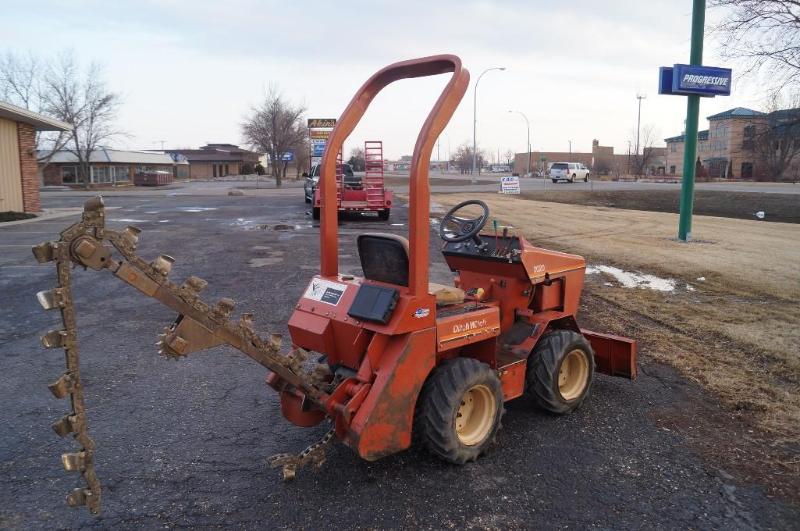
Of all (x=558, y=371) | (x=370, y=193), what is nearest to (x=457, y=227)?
(x=558, y=371)

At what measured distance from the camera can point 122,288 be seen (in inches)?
375

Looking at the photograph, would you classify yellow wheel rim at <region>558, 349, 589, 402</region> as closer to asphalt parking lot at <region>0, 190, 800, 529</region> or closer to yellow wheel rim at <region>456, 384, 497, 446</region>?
asphalt parking lot at <region>0, 190, 800, 529</region>

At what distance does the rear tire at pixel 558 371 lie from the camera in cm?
465

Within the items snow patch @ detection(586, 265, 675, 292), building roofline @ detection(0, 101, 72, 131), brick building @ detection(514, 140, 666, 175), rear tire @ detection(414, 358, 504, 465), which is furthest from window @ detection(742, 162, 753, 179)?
rear tire @ detection(414, 358, 504, 465)

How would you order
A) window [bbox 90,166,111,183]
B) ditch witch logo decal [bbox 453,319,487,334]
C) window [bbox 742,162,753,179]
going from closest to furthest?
ditch witch logo decal [bbox 453,319,487,334]
window [bbox 90,166,111,183]
window [bbox 742,162,753,179]

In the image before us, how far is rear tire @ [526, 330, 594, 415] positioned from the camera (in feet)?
15.3

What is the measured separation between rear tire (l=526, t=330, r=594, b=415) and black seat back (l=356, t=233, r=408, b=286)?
144 cm

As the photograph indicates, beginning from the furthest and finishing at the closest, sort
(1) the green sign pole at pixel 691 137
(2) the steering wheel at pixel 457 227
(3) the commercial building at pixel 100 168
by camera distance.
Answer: (3) the commercial building at pixel 100 168 < (1) the green sign pole at pixel 691 137 < (2) the steering wheel at pixel 457 227

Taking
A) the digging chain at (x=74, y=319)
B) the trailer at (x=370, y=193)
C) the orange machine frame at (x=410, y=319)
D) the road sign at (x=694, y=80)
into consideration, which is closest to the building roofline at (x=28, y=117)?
the trailer at (x=370, y=193)

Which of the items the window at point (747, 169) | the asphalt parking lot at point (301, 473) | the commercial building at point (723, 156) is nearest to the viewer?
the asphalt parking lot at point (301, 473)

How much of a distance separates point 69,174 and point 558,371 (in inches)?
2646

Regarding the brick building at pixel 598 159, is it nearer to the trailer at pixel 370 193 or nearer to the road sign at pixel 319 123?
the road sign at pixel 319 123

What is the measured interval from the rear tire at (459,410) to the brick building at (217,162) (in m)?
96.7

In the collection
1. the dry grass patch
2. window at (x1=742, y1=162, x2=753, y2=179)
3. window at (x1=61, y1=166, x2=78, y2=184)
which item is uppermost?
window at (x1=742, y1=162, x2=753, y2=179)
